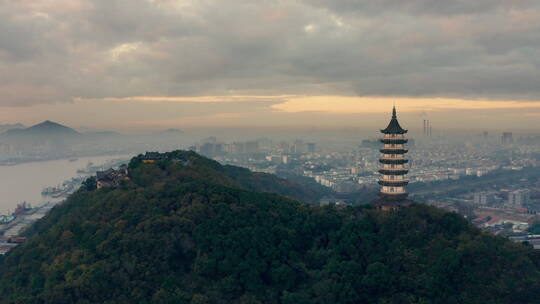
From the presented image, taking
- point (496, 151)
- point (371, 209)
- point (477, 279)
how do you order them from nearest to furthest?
point (477, 279) → point (371, 209) → point (496, 151)

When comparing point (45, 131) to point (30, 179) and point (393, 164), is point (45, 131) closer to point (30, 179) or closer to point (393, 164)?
point (30, 179)

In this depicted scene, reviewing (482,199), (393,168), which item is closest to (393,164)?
(393,168)

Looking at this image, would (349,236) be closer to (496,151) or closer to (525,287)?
(525,287)

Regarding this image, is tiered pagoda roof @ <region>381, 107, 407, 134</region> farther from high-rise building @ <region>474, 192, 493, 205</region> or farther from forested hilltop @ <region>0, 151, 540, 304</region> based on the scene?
high-rise building @ <region>474, 192, 493, 205</region>

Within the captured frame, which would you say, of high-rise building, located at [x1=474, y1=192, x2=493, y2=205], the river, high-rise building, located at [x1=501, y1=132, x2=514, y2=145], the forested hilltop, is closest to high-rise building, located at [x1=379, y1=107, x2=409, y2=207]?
the forested hilltop

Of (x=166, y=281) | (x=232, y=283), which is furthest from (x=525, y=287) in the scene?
(x=166, y=281)

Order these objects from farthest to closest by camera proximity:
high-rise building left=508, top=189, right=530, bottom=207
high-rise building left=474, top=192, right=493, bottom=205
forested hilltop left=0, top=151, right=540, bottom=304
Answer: high-rise building left=474, top=192, right=493, bottom=205 → high-rise building left=508, top=189, right=530, bottom=207 → forested hilltop left=0, top=151, right=540, bottom=304

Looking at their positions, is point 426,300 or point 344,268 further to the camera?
point 344,268

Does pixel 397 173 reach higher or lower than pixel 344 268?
higher
